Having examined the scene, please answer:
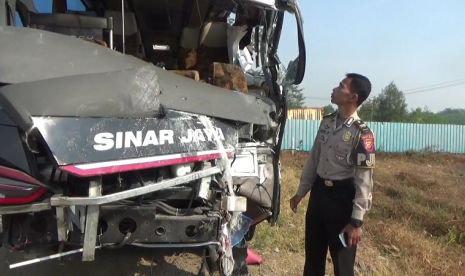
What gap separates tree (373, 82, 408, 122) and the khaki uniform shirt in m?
39.3

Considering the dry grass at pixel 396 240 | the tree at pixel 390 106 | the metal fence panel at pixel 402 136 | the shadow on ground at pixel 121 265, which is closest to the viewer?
the shadow on ground at pixel 121 265

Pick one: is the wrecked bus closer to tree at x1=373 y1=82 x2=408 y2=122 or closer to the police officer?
the police officer

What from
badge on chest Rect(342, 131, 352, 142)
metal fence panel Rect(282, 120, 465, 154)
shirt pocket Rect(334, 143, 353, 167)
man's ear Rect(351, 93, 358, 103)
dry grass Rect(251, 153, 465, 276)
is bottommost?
dry grass Rect(251, 153, 465, 276)

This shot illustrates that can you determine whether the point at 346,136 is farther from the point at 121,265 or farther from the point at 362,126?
the point at 121,265

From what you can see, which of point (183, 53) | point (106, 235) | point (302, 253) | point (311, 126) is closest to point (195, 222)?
point (106, 235)

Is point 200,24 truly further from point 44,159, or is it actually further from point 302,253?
point 44,159

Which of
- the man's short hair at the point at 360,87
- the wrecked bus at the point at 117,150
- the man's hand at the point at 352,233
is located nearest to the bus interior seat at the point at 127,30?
the wrecked bus at the point at 117,150

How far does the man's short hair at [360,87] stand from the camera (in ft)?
8.70

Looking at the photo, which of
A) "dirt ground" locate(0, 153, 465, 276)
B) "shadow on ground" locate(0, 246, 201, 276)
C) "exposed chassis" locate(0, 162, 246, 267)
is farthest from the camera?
"dirt ground" locate(0, 153, 465, 276)

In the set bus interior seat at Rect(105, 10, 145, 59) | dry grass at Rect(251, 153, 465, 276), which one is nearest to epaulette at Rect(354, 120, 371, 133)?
dry grass at Rect(251, 153, 465, 276)

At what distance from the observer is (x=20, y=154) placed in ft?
6.11

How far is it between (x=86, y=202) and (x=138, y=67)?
0.77m

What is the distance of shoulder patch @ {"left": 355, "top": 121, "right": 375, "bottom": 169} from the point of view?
96.5 inches

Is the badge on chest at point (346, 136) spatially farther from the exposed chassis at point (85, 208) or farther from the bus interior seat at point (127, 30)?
the bus interior seat at point (127, 30)
